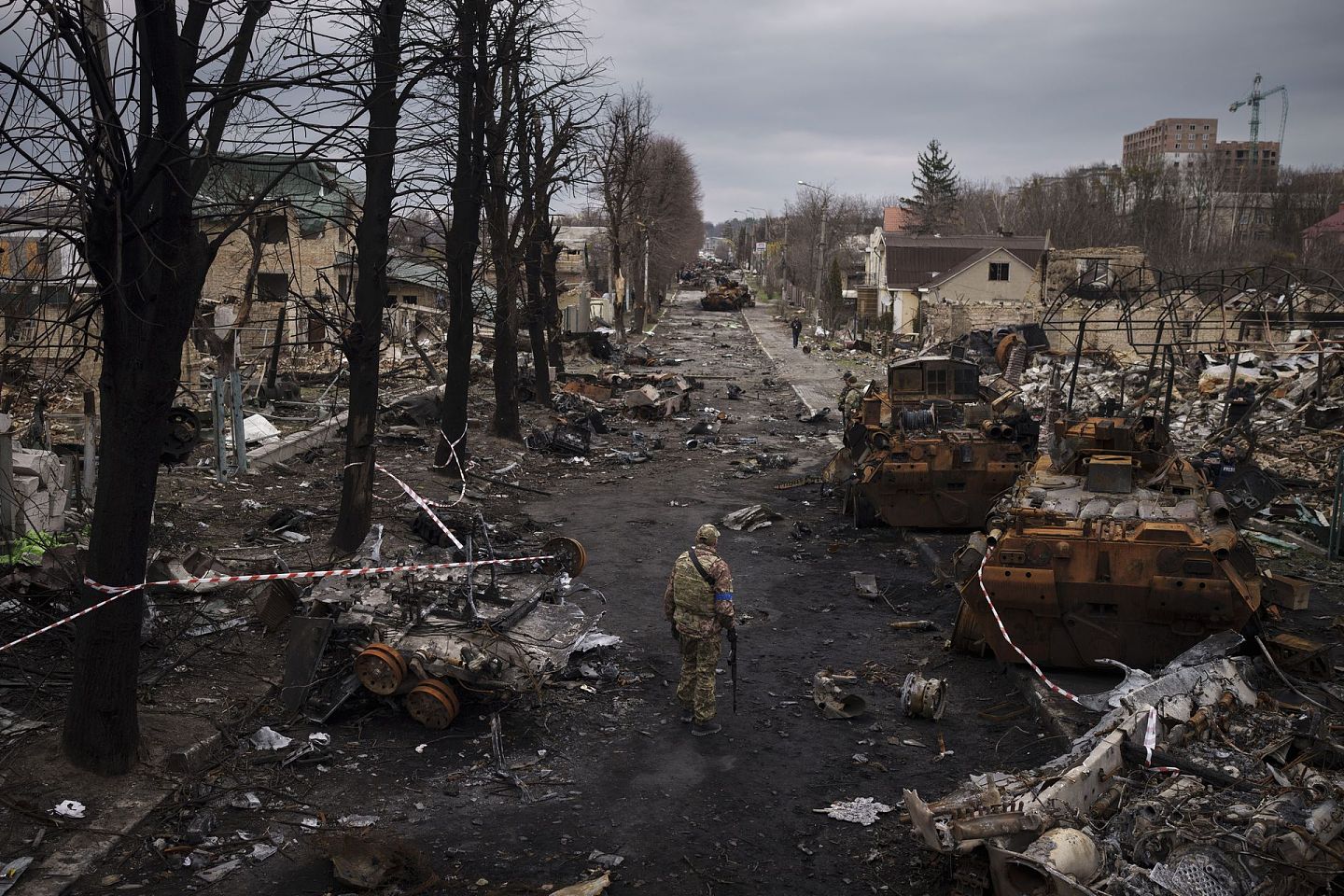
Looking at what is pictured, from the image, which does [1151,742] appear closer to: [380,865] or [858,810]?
[858,810]

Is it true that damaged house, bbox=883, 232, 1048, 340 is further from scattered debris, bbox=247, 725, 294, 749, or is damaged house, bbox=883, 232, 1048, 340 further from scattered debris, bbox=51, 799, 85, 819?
scattered debris, bbox=51, 799, 85, 819

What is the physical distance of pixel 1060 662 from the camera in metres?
9.06

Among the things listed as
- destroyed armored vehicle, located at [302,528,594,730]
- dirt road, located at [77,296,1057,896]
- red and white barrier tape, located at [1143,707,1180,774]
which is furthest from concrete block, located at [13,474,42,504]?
red and white barrier tape, located at [1143,707,1180,774]

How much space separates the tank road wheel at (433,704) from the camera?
7828mm

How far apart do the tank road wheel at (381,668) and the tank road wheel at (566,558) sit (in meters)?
2.40

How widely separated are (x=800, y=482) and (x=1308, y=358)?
14.0m

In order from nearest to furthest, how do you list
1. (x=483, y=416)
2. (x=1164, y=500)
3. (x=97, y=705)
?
(x=97, y=705) → (x=1164, y=500) → (x=483, y=416)

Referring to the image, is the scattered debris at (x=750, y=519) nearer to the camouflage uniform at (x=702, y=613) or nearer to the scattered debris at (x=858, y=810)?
the camouflage uniform at (x=702, y=613)

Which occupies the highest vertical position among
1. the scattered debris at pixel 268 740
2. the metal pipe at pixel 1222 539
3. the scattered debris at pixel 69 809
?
the metal pipe at pixel 1222 539

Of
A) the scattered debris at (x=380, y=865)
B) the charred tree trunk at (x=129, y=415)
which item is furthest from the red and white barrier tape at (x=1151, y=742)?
the charred tree trunk at (x=129, y=415)

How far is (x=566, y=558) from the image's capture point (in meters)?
10.2

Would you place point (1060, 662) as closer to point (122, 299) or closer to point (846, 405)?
point (122, 299)

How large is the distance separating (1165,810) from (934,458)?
902 cm

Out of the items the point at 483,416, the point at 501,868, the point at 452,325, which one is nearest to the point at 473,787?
the point at 501,868
